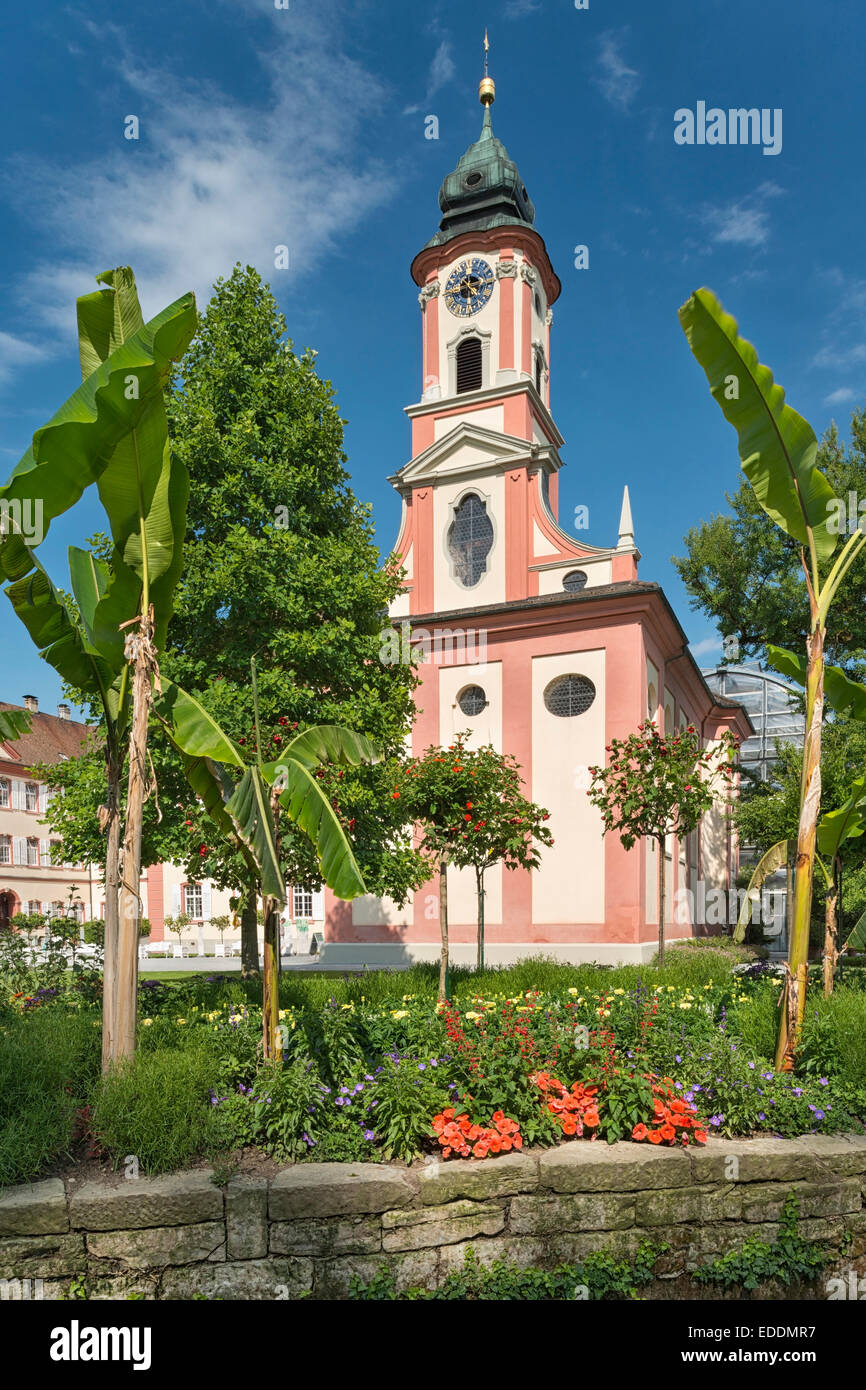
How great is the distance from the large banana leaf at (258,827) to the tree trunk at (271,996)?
0.90 ft

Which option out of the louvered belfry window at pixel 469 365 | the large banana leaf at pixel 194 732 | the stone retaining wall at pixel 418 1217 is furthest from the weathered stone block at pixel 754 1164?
the louvered belfry window at pixel 469 365

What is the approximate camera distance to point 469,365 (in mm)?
25531

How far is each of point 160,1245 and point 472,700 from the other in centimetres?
1880

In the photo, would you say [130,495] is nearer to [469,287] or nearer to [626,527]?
[626,527]

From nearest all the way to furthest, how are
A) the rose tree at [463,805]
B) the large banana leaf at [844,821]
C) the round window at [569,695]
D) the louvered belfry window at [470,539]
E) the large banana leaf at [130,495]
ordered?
the large banana leaf at [130,495] → the large banana leaf at [844,821] → the rose tree at [463,805] → the round window at [569,695] → the louvered belfry window at [470,539]

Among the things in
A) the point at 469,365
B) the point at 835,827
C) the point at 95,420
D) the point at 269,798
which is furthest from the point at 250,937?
the point at 469,365

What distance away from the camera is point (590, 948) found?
64.9ft

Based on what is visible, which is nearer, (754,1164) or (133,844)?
(754,1164)

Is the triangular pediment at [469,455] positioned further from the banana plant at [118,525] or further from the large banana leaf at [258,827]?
the large banana leaf at [258,827]

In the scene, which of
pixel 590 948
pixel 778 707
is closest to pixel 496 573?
pixel 590 948

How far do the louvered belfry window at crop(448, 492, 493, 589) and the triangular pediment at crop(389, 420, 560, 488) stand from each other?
3.13 feet

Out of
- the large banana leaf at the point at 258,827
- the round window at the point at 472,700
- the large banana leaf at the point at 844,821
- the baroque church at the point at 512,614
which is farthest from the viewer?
the round window at the point at 472,700

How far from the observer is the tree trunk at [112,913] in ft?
17.7
